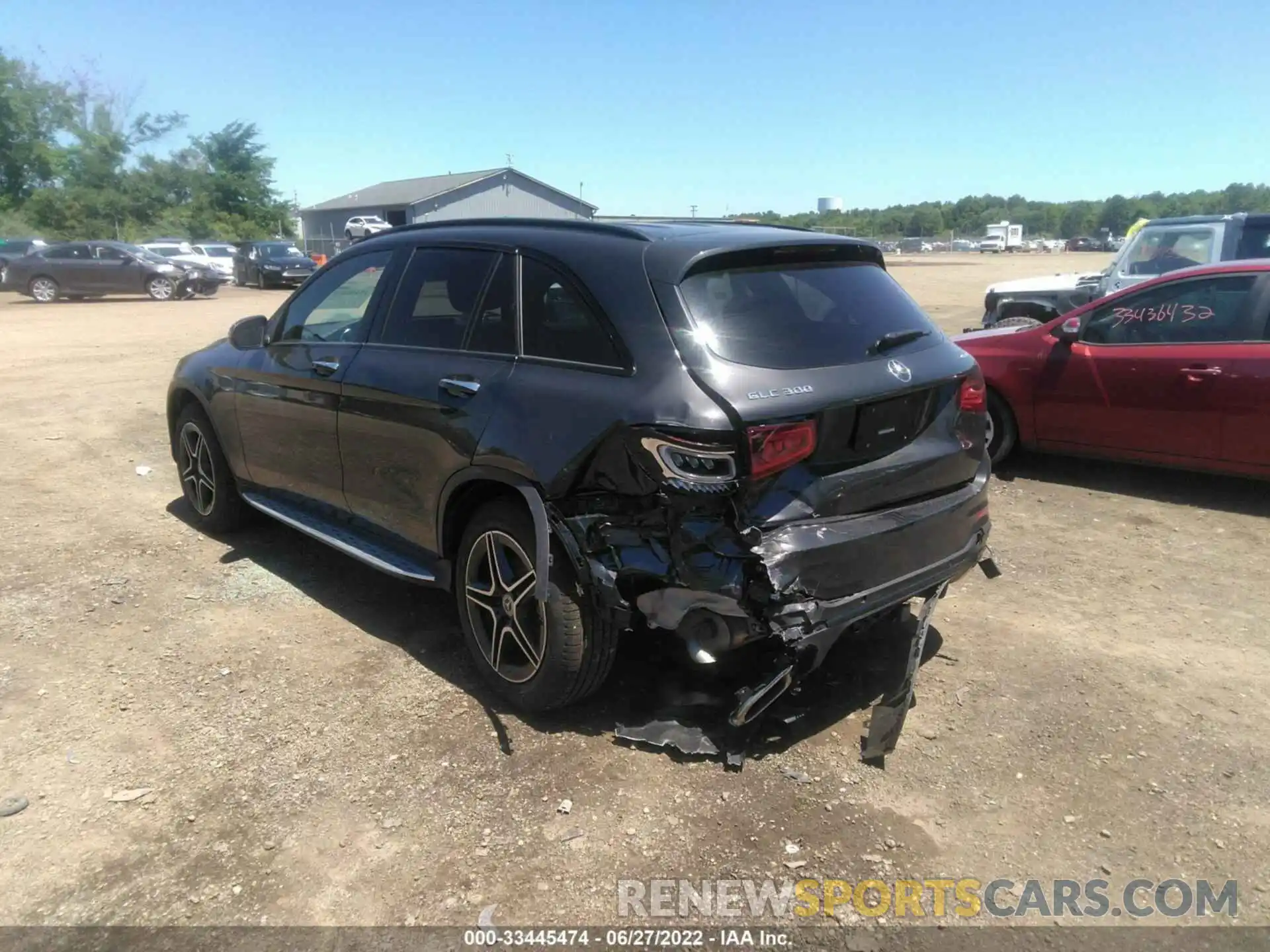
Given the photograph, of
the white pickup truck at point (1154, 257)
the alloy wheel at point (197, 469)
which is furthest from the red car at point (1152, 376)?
the alloy wheel at point (197, 469)

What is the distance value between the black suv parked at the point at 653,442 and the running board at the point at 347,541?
2cm

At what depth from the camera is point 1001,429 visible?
703 cm

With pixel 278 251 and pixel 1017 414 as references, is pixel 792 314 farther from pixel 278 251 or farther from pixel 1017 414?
pixel 278 251

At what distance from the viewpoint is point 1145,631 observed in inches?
169

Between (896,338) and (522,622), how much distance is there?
5.86 ft

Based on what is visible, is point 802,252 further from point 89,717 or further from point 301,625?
point 89,717

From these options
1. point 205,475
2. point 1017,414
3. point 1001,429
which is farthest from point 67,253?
point 1017,414

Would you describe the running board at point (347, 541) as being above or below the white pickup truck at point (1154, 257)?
below

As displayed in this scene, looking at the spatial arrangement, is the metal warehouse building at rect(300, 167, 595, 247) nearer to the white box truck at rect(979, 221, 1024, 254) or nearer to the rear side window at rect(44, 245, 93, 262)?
the rear side window at rect(44, 245, 93, 262)

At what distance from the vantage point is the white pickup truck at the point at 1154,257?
1014cm

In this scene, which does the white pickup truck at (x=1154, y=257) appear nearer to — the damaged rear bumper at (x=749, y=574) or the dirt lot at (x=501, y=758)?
the dirt lot at (x=501, y=758)

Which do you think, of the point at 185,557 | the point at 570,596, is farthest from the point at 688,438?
the point at 185,557

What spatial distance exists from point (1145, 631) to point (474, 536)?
121 inches

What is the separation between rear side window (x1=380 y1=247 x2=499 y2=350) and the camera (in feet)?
12.8
